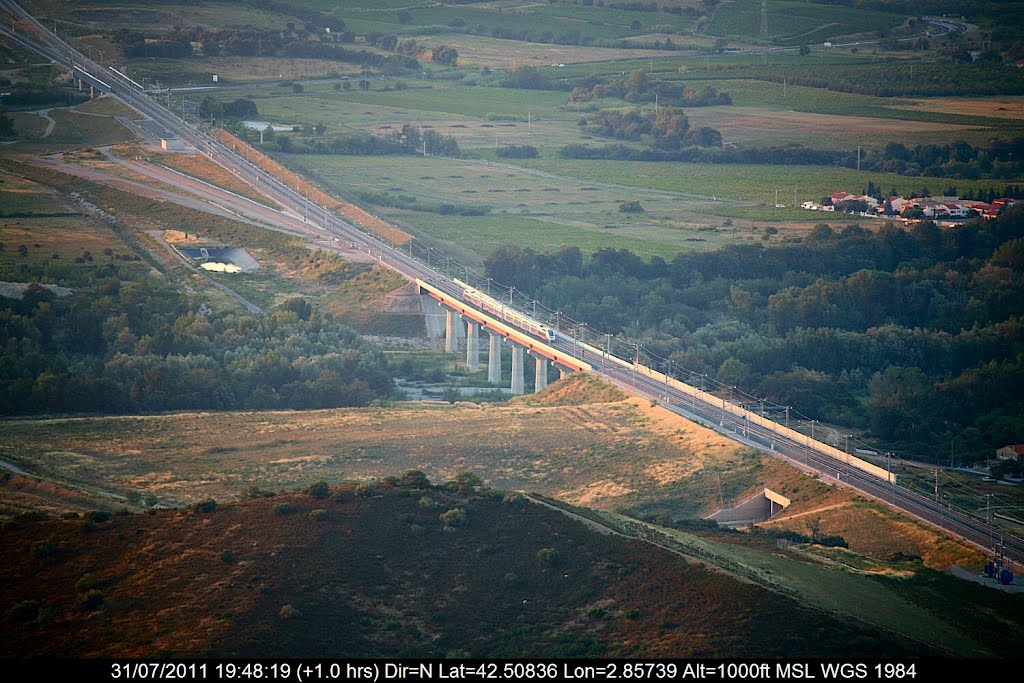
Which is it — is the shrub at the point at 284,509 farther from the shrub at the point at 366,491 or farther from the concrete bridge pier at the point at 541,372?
the concrete bridge pier at the point at 541,372

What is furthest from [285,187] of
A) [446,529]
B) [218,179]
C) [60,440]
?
[446,529]

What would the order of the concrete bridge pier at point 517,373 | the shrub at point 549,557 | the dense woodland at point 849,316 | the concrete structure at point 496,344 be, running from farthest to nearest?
the concrete bridge pier at point 517,373 → the dense woodland at point 849,316 → the concrete structure at point 496,344 → the shrub at point 549,557

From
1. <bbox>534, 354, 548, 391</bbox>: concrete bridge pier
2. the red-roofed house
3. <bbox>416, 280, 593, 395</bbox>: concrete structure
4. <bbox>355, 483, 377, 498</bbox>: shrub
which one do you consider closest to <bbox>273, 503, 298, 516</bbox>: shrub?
<bbox>355, 483, 377, 498</bbox>: shrub

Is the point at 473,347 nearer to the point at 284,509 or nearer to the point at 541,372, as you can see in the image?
the point at 541,372

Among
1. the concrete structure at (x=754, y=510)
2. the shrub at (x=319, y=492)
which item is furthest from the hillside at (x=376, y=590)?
the concrete structure at (x=754, y=510)

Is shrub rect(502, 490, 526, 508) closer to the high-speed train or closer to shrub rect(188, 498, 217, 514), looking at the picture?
shrub rect(188, 498, 217, 514)
